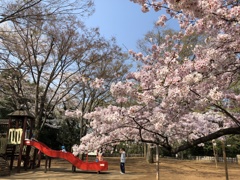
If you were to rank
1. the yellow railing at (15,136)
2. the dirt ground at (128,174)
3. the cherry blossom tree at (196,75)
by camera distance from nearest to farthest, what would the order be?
the cherry blossom tree at (196,75) → the dirt ground at (128,174) → the yellow railing at (15,136)

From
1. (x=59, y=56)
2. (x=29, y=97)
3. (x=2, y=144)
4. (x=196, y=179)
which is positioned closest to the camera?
(x=196, y=179)

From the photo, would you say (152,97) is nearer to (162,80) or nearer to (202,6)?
(162,80)

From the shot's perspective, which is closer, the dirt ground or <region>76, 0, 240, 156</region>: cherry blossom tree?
<region>76, 0, 240, 156</region>: cherry blossom tree

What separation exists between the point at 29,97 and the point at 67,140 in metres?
8.70

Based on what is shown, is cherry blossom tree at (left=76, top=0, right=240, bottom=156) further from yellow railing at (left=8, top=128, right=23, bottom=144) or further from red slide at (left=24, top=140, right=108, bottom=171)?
yellow railing at (left=8, top=128, right=23, bottom=144)

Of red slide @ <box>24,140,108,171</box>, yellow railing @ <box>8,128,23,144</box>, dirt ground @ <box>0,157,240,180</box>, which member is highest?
yellow railing @ <box>8,128,23,144</box>

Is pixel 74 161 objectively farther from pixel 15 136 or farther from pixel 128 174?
pixel 15 136

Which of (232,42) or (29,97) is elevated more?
(29,97)

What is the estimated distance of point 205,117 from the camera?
34.2 feet

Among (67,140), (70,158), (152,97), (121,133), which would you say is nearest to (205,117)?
(121,133)

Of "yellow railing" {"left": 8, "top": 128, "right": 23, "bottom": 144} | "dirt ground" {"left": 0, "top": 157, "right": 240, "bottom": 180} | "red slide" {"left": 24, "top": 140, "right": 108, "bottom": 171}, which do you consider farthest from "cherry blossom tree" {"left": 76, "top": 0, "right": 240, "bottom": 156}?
"yellow railing" {"left": 8, "top": 128, "right": 23, "bottom": 144}

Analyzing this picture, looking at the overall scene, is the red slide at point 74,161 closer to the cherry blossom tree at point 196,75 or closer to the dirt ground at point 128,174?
the dirt ground at point 128,174

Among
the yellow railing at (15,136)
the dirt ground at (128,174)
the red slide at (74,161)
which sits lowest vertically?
the dirt ground at (128,174)

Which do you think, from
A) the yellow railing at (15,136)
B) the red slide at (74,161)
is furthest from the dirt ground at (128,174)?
the yellow railing at (15,136)
